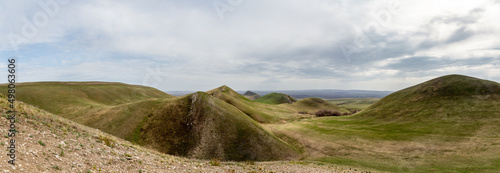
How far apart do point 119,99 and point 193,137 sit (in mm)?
79915

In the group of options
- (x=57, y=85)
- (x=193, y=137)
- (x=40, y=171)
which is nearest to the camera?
(x=40, y=171)

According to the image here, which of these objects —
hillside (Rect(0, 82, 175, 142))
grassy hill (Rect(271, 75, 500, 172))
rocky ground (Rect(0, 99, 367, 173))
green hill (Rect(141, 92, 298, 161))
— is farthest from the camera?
hillside (Rect(0, 82, 175, 142))

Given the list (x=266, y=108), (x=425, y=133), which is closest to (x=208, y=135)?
(x=425, y=133)

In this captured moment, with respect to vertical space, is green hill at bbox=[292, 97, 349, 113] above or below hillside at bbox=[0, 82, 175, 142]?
below

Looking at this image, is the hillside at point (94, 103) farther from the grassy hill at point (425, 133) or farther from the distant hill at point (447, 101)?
the distant hill at point (447, 101)

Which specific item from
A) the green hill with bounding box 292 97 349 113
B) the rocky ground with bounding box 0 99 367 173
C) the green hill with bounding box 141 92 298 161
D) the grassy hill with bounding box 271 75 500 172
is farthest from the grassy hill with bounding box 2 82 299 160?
the green hill with bounding box 292 97 349 113

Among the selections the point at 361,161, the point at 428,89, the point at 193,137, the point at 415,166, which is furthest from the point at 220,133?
the point at 428,89

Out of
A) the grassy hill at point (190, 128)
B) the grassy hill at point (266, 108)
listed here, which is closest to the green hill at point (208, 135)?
the grassy hill at point (190, 128)

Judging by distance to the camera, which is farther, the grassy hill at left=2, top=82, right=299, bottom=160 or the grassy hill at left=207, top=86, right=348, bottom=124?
the grassy hill at left=207, top=86, right=348, bottom=124

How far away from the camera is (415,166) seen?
3697 cm

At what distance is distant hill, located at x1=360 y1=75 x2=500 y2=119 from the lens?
198ft

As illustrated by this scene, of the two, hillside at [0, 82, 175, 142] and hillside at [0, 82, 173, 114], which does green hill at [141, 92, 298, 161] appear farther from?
hillside at [0, 82, 173, 114]

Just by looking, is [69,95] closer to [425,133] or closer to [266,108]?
[266,108]

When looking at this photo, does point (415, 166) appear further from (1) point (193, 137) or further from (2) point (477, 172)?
(1) point (193, 137)
